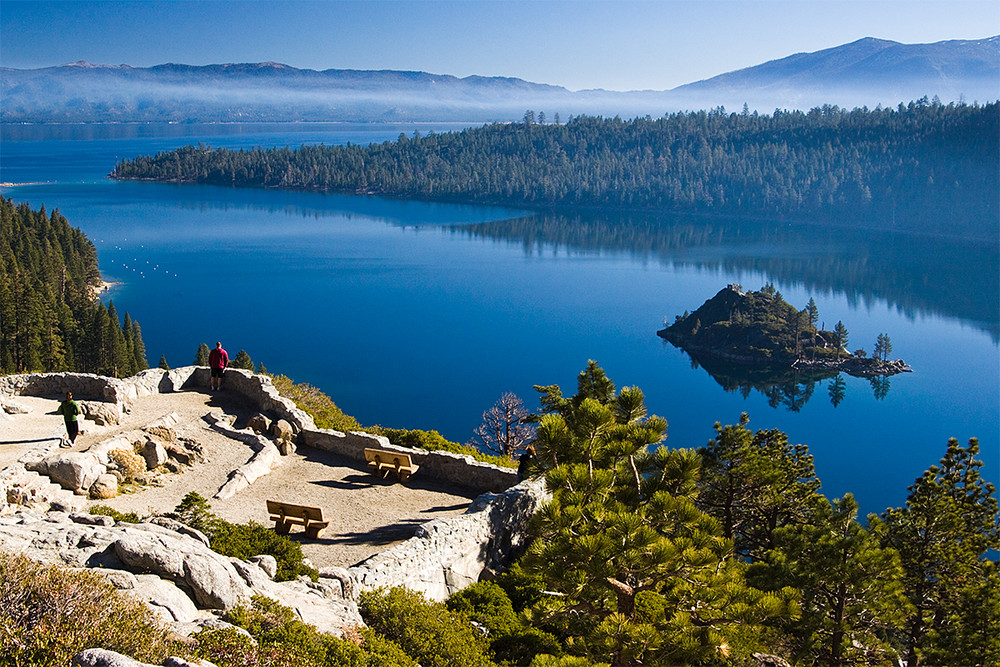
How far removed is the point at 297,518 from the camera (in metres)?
14.6

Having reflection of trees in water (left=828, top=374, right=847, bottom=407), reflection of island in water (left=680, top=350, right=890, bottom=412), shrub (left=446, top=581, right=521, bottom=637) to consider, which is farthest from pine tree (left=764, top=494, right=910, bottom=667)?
reflection of trees in water (left=828, top=374, right=847, bottom=407)

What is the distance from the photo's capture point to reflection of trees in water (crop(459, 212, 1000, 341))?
119250 millimetres

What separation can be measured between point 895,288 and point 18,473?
420ft

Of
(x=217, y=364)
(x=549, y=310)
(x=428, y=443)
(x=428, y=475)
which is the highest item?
(x=217, y=364)

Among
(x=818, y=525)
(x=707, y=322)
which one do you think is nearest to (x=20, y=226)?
(x=707, y=322)

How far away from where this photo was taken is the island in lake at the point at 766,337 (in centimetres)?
9144

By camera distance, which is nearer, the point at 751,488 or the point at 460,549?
the point at 460,549

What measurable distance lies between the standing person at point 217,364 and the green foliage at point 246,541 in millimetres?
8879

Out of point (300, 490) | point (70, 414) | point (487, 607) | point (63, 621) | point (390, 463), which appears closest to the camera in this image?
point (63, 621)

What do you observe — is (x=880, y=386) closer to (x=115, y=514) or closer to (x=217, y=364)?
(x=217, y=364)

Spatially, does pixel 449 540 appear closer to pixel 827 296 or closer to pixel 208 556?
pixel 208 556

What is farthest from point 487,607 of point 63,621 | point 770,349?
point 770,349

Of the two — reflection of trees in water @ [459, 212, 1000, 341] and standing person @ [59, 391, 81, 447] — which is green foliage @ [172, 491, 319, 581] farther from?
reflection of trees in water @ [459, 212, 1000, 341]

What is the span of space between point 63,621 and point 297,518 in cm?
654
